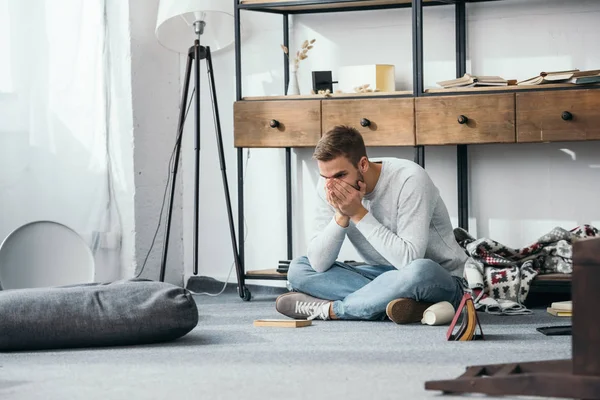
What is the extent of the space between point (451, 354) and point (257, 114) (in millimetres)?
1825

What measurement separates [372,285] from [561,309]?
75 cm

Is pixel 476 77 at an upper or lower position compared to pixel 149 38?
lower

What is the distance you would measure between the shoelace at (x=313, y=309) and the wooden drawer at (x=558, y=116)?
105 cm

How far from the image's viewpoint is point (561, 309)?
12.1 feet

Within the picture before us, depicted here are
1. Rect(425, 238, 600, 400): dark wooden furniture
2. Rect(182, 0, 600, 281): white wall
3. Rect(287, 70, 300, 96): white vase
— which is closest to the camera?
Rect(425, 238, 600, 400): dark wooden furniture

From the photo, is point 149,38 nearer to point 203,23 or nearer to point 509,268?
point 203,23

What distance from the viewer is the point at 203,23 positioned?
14.6 ft

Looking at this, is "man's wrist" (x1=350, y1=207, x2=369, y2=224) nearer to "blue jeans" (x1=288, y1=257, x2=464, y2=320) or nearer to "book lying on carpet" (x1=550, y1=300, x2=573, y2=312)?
"blue jeans" (x1=288, y1=257, x2=464, y2=320)

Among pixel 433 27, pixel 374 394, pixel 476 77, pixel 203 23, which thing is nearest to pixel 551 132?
pixel 476 77

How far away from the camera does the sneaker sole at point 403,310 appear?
3.43m

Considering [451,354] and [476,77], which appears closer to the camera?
[451,354]

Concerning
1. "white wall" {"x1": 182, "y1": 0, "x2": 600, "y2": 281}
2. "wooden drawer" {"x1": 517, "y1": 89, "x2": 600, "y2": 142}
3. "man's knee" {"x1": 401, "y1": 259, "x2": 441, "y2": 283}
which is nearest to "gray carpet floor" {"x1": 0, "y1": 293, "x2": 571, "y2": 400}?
"man's knee" {"x1": 401, "y1": 259, "x2": 441, "y2": 283}

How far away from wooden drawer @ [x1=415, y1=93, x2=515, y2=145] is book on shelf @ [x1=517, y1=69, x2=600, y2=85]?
13 cm

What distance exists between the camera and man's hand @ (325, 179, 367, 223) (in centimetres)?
343
